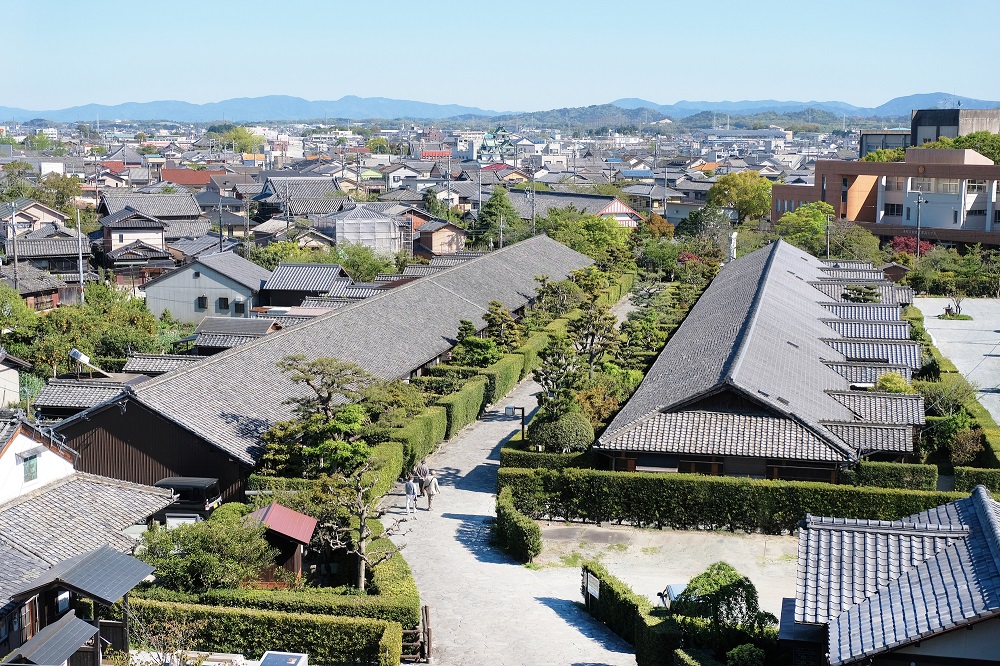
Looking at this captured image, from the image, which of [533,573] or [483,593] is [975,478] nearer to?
[533,573]

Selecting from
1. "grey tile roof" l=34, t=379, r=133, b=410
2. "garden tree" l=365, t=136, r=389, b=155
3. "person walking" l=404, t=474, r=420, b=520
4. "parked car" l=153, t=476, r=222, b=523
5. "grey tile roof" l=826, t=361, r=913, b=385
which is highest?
"garden tree" l=365, t=136, r=389, b=155

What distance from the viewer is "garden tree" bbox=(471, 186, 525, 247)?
5644 centimetres

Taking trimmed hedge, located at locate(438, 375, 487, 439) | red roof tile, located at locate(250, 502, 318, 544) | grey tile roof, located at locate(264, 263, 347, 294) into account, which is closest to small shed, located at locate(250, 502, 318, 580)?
red roof tile, located at locate(250, 502, 318, 544)

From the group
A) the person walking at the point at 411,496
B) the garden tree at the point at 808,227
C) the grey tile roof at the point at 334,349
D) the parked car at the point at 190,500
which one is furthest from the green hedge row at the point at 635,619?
the garden tree at the point at 808,227

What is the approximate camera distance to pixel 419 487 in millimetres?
20594

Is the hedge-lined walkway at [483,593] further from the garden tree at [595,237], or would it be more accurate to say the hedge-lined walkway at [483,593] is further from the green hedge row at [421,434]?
the garden tree at [595,237]

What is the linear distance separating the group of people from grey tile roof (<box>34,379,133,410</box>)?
6.53 meters

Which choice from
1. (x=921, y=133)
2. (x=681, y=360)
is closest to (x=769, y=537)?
(x=681, y=360)

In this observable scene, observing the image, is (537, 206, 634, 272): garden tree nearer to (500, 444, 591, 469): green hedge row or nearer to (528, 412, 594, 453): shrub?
(528, 412, 594, 453): shrub

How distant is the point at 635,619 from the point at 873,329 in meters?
17.5

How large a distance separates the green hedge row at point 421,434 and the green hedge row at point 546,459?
6.94ft

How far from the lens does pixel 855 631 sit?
9758 millimetres

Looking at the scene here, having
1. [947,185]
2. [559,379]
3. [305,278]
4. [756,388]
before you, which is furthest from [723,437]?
[947,185]

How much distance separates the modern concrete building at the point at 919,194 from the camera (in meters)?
56.9
